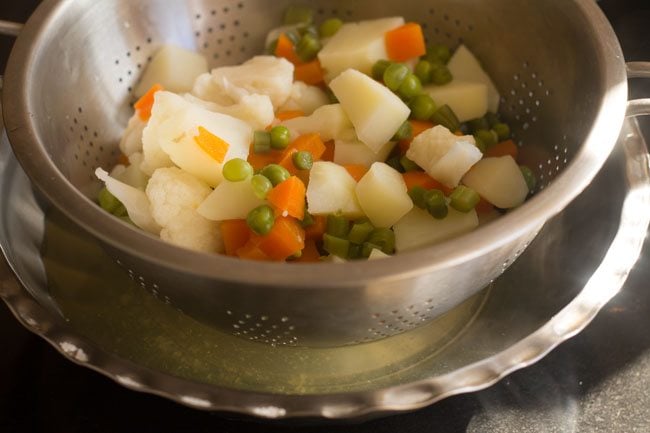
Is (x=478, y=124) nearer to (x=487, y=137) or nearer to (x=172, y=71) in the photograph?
(x=487, y=137)

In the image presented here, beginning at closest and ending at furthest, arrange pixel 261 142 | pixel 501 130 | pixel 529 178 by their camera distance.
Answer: pixel 261 142 < pixel 529 178 < pixel 501 130

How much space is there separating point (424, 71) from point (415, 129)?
196mm

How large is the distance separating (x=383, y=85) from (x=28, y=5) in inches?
51.2

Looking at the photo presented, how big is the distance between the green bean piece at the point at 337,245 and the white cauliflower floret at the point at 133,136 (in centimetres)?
55

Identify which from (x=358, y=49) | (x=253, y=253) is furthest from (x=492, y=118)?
(x=253, y=253)

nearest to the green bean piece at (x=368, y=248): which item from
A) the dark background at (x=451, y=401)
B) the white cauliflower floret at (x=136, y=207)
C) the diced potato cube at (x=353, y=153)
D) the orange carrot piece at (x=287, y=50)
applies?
the diced potato cube at (x=353, y=153)

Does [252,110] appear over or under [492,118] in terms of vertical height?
over

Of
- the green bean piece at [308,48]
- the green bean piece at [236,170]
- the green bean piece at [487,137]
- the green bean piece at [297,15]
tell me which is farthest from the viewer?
the green bean piece at [297,15]

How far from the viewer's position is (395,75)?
1775 mm

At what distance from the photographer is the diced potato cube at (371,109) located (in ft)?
5.46

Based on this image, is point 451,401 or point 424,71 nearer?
point 451,401

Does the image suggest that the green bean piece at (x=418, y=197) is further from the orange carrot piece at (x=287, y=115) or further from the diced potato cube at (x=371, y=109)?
the orange carrot piece at (x=287, y=115)

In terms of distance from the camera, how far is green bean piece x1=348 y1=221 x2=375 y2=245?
1553 mm

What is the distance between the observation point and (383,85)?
181 centimetres
